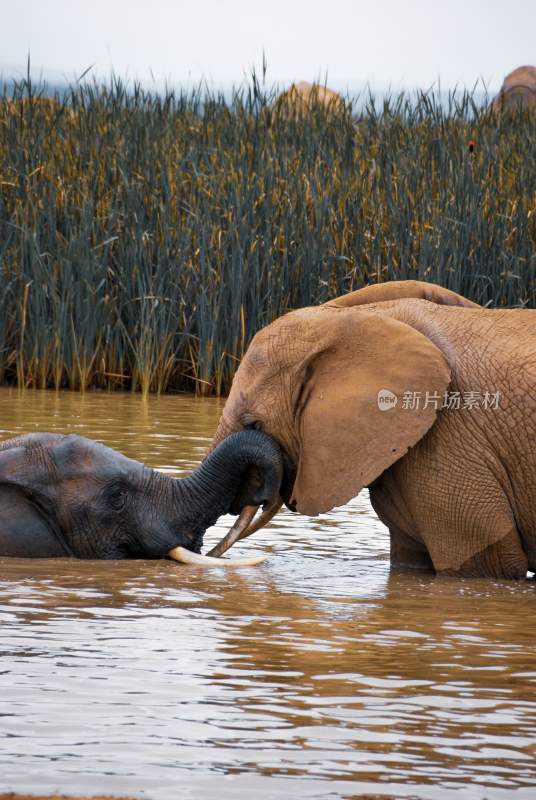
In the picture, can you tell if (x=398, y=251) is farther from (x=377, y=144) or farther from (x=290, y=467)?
(x=290, y=467)

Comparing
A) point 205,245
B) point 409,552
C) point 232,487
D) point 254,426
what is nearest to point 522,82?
point 205,245

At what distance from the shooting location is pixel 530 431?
5930mm

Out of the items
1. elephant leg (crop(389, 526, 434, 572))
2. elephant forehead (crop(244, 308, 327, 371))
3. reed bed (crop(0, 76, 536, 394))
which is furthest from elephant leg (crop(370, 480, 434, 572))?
reed bed (crop(0, 76, 536, 394))

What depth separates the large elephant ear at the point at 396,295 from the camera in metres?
6.43

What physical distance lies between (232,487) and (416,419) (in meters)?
0.76

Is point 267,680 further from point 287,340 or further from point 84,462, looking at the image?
point 84,462

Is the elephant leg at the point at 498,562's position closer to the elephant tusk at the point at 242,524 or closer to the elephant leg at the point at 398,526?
the elephant leg at the point at 398,526

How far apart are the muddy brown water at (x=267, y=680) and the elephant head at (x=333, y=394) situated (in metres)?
0.39

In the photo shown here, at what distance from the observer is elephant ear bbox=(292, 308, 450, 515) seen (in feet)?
19.0

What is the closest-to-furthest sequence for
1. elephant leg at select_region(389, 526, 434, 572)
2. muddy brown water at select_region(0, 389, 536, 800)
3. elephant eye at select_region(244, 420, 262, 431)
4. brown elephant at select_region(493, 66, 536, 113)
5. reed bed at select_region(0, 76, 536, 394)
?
muddy brown water at select_region(0, 389, 536, 800)
elephant eye at select_region(244, 420, 262, 431)
elephant leg at select_region(389, 526, 434, 572)
reed bed at select_region(0, 76, 536, 394)
brown elephant at select_region(493, 66, 536, 113)

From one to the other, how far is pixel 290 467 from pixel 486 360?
0.82 metres

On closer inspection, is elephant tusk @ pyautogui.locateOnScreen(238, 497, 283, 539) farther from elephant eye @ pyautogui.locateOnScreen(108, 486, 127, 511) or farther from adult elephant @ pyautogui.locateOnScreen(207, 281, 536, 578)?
elephant eye @ pyautogui.locateOnScreen(108, 486, 127, 511)

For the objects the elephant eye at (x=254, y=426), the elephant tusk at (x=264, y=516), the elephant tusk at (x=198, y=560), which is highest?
the elephant eye at (x=254, y=426)

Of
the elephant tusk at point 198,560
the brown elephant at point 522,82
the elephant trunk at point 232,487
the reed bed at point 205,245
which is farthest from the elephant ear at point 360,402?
the brown elephant at point 522,82
